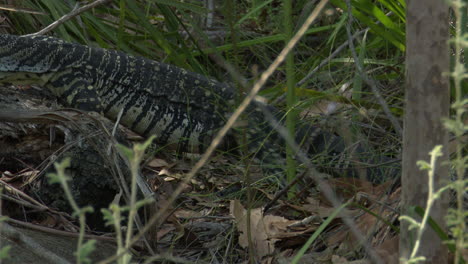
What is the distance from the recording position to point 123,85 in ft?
18.2

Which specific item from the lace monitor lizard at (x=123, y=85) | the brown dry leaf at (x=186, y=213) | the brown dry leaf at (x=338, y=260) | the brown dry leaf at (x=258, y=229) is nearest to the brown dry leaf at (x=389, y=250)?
the brown dry leaf at (x=338, y=260)

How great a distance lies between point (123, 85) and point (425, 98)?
3939mm

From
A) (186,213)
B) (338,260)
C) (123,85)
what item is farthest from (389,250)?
(123,85)

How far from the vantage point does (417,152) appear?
1.91m

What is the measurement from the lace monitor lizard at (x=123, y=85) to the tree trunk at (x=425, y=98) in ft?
11.0

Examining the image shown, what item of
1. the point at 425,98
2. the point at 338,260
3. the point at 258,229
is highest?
the point at 425,98

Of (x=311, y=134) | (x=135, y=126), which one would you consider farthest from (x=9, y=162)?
(x=311, y=134)

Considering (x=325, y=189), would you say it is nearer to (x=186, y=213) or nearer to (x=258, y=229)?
(x=258, y=229)

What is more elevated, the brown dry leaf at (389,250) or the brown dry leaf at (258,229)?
the brown dry leaf at (389,250)

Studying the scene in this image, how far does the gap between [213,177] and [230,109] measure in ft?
3.17

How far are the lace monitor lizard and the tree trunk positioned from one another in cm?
335

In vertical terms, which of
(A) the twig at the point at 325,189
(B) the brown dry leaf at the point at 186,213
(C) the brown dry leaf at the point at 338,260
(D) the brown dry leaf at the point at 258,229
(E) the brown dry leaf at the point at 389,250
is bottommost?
(B) the brown dry leaf at the point at 186,213

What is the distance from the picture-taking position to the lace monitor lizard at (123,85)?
5.34 metres

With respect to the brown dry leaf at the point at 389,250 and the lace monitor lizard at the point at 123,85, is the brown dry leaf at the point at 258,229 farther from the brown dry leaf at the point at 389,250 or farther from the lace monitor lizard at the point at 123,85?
the lace monitor lizard at the point at 123,85
